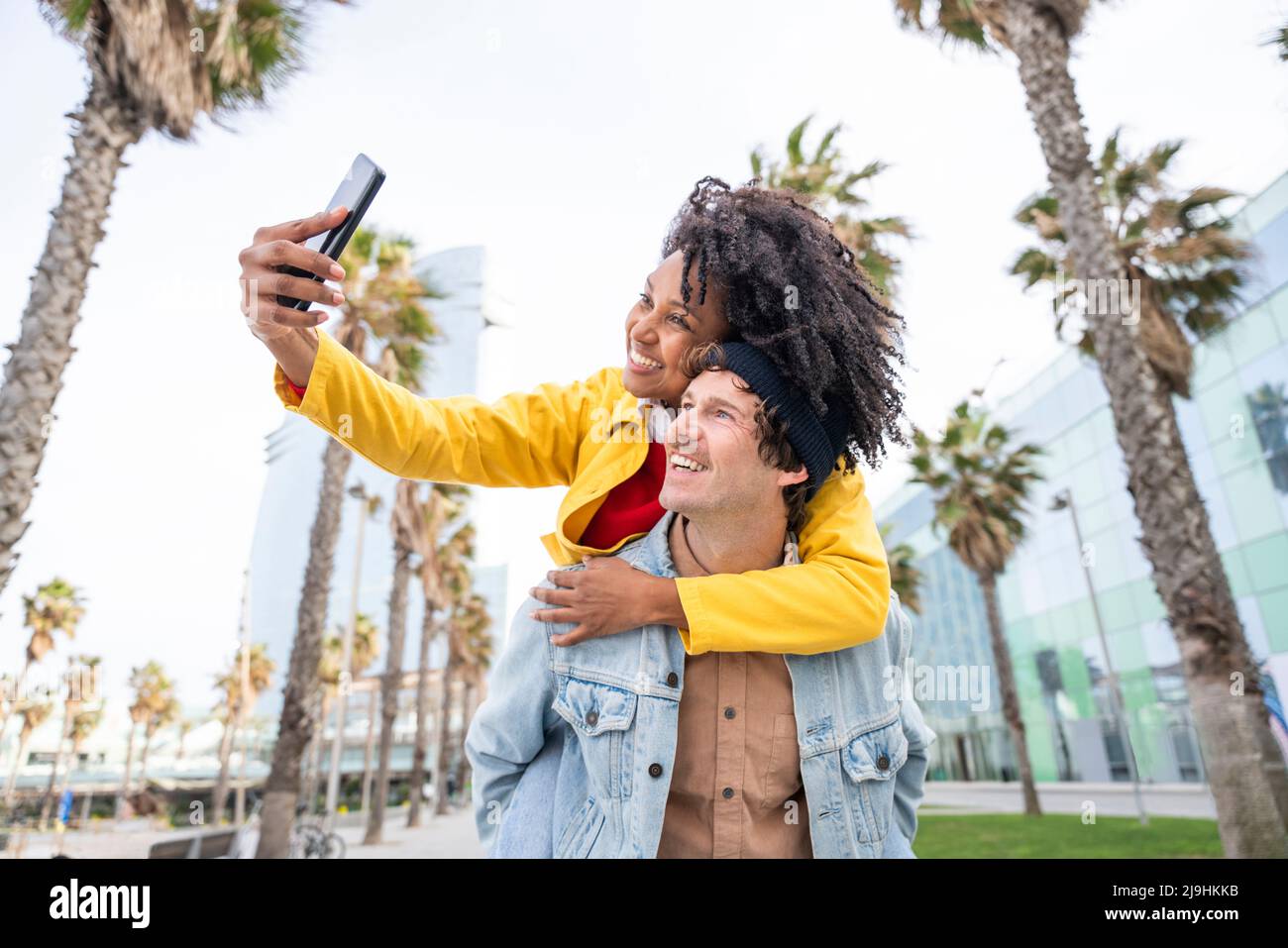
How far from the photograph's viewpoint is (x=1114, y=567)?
28672 mm

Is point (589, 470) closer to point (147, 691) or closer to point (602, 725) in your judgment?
point (602, 725)

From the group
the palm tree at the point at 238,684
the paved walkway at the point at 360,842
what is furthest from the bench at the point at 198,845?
the palm tree at the point at 238,684

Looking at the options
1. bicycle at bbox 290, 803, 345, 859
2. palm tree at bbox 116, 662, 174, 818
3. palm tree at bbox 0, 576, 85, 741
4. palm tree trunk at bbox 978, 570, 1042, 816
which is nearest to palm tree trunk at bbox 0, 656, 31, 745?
palm tree at bbox 0, 576, 85, 741

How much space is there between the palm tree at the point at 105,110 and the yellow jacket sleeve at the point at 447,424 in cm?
669

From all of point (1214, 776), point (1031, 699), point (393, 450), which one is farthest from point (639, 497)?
point (1031, 699)

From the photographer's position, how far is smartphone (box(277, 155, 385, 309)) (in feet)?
5.33

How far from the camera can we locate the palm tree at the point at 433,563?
26516 mm

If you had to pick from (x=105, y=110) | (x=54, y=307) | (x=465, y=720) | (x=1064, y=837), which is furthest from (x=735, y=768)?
(x=465, y=720)

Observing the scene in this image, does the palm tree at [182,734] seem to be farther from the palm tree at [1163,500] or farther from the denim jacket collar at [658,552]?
the denim jacket collar at [658,552]

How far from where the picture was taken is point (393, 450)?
1.78 m

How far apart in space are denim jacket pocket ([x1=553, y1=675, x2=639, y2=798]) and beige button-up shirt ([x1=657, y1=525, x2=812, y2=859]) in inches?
5.0

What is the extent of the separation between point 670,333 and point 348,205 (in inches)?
29.5
